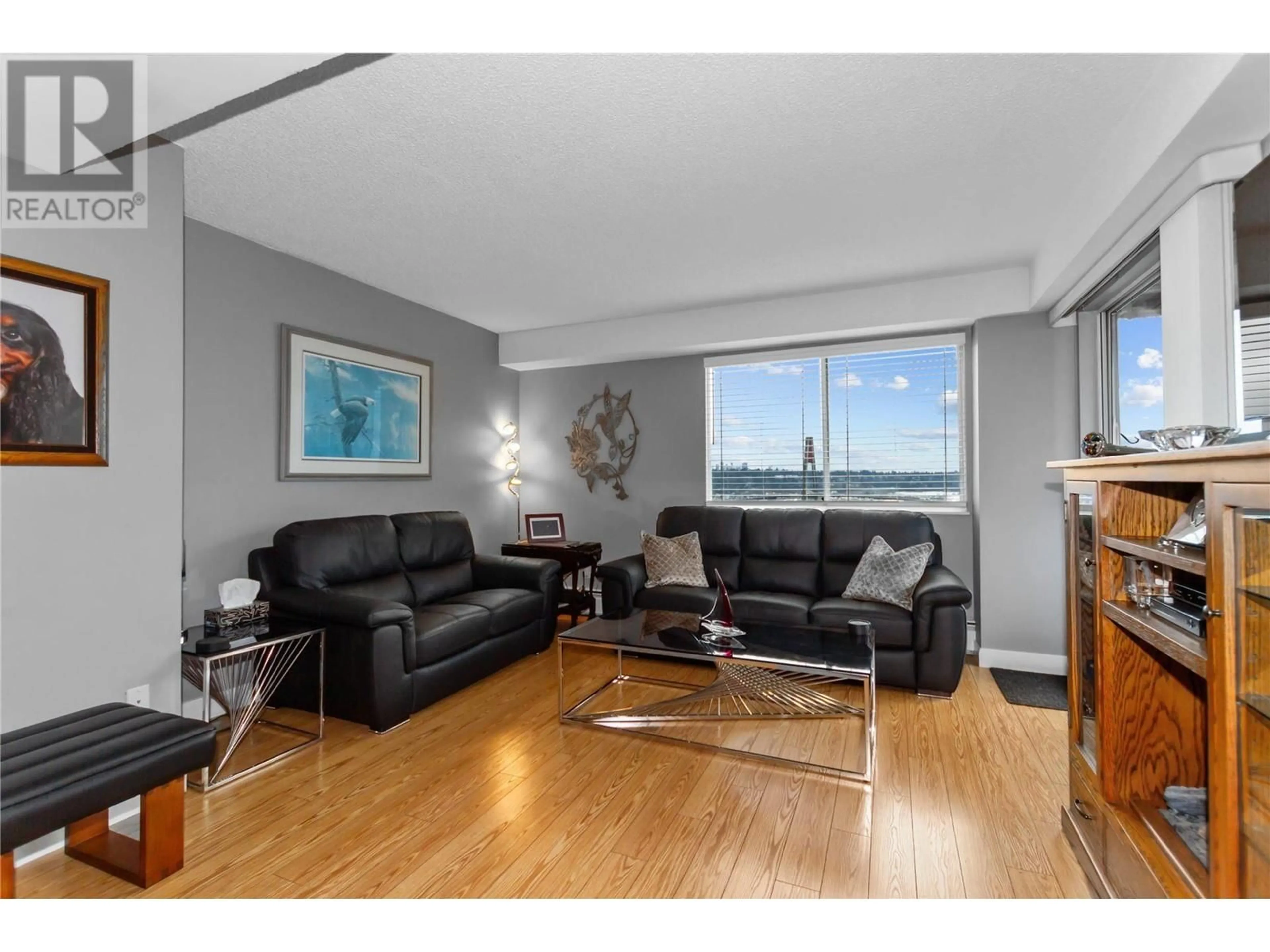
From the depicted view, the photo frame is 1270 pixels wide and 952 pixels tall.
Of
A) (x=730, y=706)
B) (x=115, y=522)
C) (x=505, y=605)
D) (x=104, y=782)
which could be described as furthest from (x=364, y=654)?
(x=730, y=706)

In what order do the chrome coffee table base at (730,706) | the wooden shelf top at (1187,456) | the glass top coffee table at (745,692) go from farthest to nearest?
the chrome coffee table base at (730,706), the glass top coffee table at (745,692), the wooden shelf top at (1187,456)

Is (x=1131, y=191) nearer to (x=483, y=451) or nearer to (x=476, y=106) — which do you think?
(x=476, y=106)

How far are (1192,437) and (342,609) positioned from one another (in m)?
3.22

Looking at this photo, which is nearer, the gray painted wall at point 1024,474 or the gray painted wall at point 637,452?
the gray painted wall at point 1024,474

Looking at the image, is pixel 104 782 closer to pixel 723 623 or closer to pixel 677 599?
pixel 723 623

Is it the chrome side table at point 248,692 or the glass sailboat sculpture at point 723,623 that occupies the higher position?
the glass sailboat sculpture at point 723,623

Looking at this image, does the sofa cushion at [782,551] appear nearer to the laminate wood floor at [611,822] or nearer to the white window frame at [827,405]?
the white window frame at [827,405]

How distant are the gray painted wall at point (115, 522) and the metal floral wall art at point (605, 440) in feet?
10.9

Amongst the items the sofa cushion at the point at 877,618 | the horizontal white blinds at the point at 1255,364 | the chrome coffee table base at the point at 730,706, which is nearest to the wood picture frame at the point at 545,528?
the chrome coffee table base at the point at 730,706

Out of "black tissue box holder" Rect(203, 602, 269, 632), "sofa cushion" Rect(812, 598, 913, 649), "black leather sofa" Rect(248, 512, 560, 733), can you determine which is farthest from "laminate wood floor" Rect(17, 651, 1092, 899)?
"black tissue box holder" Rect(203, 602, 269, 632)

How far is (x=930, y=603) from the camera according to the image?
3178 mm

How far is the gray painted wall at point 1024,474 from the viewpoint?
11.8ft

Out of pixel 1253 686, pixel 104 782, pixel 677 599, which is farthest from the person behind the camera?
pixel 677 599
